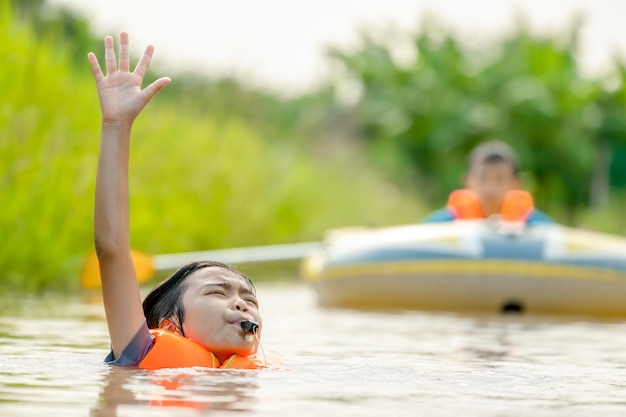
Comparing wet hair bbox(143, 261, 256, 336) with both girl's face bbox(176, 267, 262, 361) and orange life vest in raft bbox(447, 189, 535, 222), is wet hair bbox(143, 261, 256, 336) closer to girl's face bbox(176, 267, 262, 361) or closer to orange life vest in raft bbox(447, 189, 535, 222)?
girl's face bbox(176, 267, 262, 361)

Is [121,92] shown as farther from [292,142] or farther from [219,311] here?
[292,142]

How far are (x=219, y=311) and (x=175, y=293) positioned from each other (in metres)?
0.25

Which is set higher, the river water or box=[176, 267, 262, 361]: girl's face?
box=[176, 267, 262, 361]: girl's face

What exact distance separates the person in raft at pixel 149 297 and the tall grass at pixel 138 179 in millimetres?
3993

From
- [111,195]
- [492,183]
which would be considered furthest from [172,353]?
[492,183]

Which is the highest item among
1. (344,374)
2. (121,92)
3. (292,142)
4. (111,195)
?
(292,142)

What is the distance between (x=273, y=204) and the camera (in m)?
14.6

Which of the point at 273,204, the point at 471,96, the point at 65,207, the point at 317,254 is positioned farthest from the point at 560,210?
the point at 65,207

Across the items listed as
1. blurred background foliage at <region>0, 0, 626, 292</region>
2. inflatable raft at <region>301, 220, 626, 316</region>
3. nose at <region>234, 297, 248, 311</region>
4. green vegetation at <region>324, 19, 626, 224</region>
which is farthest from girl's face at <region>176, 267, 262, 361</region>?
green vegetation at <region>324, 19, 626, 224</region>

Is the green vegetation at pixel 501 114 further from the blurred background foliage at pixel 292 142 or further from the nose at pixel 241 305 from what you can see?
the nose at pixel 241 305

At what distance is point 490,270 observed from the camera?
9.77 m

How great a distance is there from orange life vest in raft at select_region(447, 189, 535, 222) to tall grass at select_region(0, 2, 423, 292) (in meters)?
2.28

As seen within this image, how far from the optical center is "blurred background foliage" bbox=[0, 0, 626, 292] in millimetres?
9398

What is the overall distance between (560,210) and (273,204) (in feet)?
40.0
